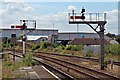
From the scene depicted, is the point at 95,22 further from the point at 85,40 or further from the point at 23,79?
the point at 85,40

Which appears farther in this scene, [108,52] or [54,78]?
[108,52]

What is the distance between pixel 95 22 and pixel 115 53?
17085 millimetres

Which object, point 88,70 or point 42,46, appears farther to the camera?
point 42,46

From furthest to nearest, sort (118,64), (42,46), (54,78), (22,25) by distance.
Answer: (42,46) < (22,25) < (118,64) < (54,78)

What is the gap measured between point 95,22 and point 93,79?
23.7 feet

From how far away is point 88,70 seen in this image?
19.1 metres

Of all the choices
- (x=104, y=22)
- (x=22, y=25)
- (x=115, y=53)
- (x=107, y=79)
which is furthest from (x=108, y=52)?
(x=107, y=79)

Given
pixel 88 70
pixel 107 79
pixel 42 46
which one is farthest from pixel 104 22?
pixel 42 46

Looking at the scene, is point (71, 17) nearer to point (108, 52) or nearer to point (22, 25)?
point (22, 25)

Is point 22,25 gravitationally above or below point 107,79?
above

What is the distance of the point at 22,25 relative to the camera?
32.9 meters

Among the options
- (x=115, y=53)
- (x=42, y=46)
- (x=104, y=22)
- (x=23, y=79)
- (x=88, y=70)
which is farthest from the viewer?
(x=42, y=46)

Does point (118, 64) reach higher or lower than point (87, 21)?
lower

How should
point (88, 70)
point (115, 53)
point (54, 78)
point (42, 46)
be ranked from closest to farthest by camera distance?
1. point (54, 78)
2. point (88, 70)
3. point (115, 53)
4. point (42, 46)
